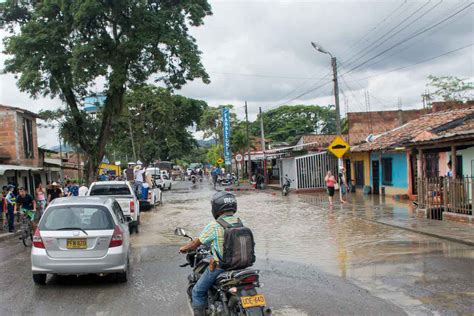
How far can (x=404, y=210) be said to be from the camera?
19.2 metres

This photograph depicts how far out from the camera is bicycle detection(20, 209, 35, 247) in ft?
44.7

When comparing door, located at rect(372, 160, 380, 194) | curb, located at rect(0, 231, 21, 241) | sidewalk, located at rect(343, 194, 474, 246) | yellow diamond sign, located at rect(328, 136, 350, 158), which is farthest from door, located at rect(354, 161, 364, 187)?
curb, located at rect(0, 231, 21, 241)

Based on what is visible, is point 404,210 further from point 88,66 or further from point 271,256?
point 88,66

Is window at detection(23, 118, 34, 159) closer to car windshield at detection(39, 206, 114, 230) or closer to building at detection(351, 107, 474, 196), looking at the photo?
building at detection(351, 107, 474, 196)

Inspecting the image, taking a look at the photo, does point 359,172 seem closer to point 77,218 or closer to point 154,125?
point 77,218

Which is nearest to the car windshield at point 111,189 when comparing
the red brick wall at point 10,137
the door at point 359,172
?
the red brick wall at point 10,137

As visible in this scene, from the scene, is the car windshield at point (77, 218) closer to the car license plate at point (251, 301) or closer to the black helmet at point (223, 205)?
the black helmet at point (223, 205)

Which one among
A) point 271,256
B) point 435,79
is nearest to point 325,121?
point 435,79

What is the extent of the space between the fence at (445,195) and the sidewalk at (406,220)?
529mm

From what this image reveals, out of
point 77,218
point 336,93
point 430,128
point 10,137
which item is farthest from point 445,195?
point 10,137

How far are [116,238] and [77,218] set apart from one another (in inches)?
30.2

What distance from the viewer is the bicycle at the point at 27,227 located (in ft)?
44.7

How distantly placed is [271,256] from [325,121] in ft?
231

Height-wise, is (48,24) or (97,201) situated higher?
(48,24)
